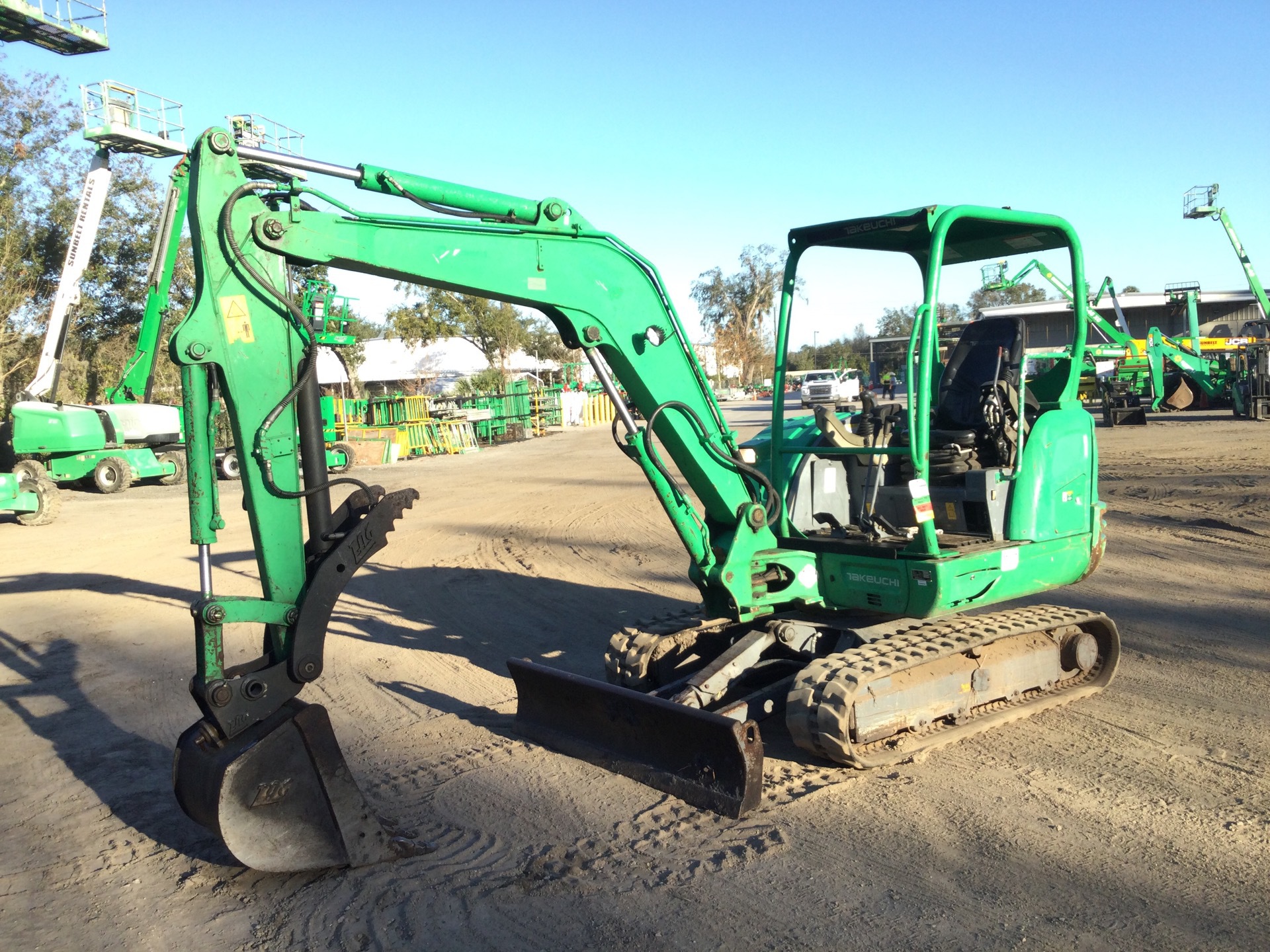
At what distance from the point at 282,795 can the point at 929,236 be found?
4.28 meters

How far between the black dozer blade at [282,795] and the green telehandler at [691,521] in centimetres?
1

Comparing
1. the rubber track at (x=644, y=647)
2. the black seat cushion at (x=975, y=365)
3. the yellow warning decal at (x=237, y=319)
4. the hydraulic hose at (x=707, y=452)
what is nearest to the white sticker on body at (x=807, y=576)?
the hydraulic hose at (x=707, y=452)

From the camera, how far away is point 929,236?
17.9ft

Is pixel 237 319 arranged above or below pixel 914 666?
above

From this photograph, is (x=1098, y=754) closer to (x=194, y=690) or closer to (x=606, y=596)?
A: (x=194, y=690)

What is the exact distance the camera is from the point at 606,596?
9.32m

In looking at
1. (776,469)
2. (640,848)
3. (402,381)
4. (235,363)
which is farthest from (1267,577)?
(402,381)

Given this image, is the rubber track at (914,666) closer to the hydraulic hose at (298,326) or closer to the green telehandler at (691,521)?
the green telehandler at (691,521)

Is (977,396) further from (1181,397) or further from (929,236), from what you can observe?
(1181,397)

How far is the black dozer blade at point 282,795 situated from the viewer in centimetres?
396

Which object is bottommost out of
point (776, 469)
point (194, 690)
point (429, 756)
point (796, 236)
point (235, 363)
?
point (429, 756)

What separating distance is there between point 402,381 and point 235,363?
168 feet

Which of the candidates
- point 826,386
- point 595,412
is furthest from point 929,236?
point 595,412

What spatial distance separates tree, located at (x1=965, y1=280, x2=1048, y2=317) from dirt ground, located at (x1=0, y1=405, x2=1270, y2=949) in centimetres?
3569
